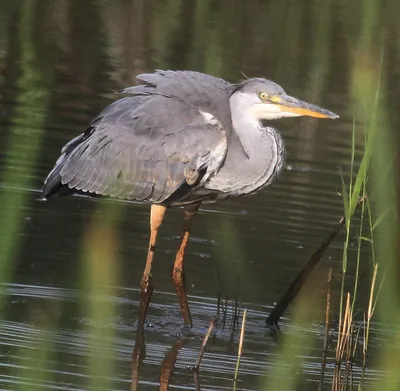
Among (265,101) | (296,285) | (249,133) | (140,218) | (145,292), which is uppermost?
(265,101)

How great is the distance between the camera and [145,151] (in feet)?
23.5

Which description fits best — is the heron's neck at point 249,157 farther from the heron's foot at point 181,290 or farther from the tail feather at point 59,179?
the tail feather at point 59,179

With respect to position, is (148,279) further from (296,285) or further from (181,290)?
(296,285)

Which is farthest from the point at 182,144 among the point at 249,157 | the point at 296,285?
the point at 296,285

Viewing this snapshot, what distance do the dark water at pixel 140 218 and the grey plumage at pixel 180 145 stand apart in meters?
0.38

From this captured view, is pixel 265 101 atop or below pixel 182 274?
atop

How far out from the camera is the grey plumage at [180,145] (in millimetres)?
7016

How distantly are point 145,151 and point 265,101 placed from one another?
75 cm

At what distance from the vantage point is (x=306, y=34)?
62.0 ft

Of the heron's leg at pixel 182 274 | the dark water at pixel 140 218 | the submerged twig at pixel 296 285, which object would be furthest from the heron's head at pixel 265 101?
the heron's leg at pixel 182 274

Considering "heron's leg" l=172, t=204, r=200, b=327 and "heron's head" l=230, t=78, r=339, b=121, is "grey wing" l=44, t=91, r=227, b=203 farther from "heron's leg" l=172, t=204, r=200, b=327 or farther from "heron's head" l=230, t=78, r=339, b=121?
"heron's leg" l=172, t=204, r=200, b=327

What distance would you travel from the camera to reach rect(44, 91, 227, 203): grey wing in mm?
6984

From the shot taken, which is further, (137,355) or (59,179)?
(59,179)

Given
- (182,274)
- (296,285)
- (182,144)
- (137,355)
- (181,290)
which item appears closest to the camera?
(137,355)
